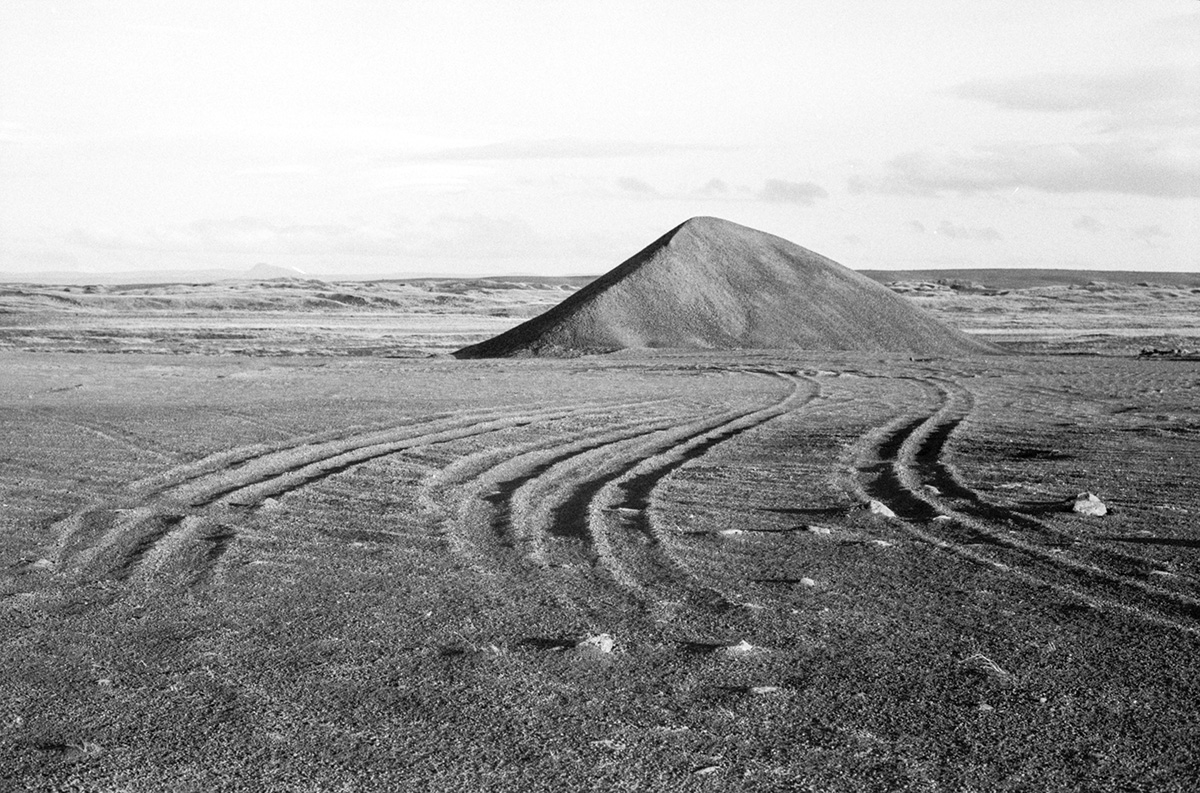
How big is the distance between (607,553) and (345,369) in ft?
52.9

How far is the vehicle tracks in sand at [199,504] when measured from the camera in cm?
621

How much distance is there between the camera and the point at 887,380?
20031 mm

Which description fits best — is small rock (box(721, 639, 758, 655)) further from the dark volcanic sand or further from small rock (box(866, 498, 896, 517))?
small rock (box(866, 498, 896, 517))

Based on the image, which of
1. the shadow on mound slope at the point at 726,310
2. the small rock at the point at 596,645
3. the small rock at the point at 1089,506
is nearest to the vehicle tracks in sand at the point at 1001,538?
the small rock at the point at 1089,506

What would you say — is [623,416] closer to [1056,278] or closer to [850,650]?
Answer: [850,650]

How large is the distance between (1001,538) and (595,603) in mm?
2711

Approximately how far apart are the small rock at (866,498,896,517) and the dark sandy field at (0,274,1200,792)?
0.03 m

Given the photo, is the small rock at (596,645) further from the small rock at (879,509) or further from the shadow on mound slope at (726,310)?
the shadow on mound slope at (726,310)

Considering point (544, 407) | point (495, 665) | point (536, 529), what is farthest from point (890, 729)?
point (544, 407)

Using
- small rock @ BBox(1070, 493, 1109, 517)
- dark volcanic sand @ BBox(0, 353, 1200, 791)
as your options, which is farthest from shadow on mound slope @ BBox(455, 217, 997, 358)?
small rock @ BBox(1070, 493, 1109, 517)

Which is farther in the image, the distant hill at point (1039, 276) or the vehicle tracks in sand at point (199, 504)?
the distant hill at point (1039, 276)

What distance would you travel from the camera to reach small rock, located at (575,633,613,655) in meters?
4.77

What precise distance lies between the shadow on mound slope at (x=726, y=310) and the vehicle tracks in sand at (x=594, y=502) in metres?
13.9

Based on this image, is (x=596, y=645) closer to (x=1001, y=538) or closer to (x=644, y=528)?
(x=644, y=528)
